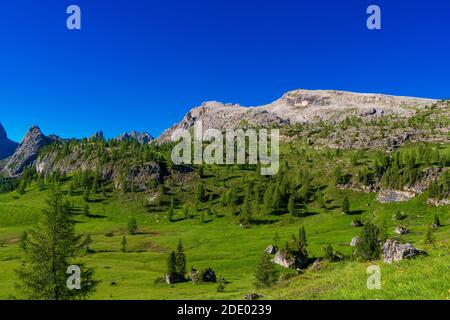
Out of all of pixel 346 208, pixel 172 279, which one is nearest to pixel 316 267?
pixel 172 279

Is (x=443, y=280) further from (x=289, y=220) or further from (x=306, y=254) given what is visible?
(x=289, y=220)

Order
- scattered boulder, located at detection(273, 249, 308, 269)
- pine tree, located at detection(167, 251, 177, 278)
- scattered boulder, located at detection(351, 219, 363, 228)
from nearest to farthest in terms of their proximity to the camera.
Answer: pine tree, located at detection(167, 251, 177, 278)
scattered boulder, located at detection(273, 249, 308, 269)
scattered boulder, located at detection(351, 219, 363, 228)


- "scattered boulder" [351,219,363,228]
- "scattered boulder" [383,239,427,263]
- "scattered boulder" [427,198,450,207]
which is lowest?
"scattered boulder" [351,219,363,228]

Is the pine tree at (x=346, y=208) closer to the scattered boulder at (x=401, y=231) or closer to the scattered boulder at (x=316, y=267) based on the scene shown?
the scattered boulder at (x=401, y=231)

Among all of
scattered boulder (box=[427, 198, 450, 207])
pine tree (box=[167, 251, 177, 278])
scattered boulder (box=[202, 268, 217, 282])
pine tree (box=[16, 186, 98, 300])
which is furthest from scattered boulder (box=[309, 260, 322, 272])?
scattered boulder (box=[427, 198, 450, 207])

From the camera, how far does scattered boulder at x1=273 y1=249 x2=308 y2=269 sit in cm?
11794

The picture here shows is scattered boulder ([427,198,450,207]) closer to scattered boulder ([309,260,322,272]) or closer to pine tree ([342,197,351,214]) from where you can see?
pine tree ([342,197,351,214])

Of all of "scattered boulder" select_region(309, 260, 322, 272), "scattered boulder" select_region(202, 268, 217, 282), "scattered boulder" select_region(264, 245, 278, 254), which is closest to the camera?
"scattered boulder" select_region(309, 260, 322, 272)

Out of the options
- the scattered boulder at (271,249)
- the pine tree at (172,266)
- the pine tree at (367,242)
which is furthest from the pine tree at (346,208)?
the pine tree at (172,266)

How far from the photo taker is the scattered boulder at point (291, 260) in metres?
118
